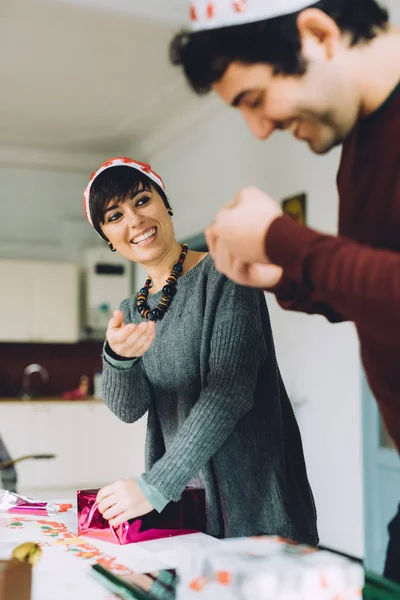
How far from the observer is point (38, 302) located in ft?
14.3

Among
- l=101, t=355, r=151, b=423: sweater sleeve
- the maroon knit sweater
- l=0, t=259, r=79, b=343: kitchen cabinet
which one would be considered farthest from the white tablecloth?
l=0, t=259, r=79, b=343: kitchen cabinet

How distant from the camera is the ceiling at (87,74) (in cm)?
262

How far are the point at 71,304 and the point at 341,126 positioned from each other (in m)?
3.89

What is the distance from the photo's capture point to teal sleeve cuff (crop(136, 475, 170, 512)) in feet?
2.90

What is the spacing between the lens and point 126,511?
2.92 ft

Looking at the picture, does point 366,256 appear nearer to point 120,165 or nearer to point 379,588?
point 379,588

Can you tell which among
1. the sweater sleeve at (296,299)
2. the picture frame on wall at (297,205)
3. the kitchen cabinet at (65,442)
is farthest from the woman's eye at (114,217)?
the kitchen cabinet at (65,442)

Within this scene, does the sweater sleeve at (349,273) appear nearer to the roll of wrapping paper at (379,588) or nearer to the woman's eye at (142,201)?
the roll of wrapping paper at (379,588)

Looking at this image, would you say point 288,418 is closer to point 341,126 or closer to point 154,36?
point 341,126

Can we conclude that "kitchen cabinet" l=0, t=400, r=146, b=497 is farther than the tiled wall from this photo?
No

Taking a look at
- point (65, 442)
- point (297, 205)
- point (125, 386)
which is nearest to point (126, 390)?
point (125, 386)

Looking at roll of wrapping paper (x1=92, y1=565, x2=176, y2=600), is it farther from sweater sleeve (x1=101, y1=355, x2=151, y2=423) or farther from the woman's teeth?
the woman's teeth

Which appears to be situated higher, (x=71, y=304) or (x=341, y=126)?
(x=71, y=304)

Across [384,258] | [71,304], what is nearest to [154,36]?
[71,304]
